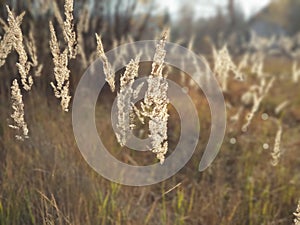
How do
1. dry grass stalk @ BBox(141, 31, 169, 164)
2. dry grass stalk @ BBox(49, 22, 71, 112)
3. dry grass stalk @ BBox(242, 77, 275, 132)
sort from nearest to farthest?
1. dry grass stalk @ BBox(141, 31, 169, 164)
2. dry grass stalk @ BBox(49, 22, 71, 112)
3. dry grass stalk @ BBox(242, 77, 275, 132)

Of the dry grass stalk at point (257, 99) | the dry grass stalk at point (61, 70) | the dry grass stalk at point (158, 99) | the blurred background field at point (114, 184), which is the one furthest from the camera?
the dry grass stalk at point (257, 99)

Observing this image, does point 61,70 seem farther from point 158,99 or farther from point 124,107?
point 158,99

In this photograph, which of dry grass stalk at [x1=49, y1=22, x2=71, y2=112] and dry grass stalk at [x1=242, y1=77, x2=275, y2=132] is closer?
dry grass stalk at [x1=49, y1=22, x2=71, y2=112]

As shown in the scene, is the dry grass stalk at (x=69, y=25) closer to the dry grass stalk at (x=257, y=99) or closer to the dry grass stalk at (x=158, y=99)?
the dry grass stalk at (x=158, y=99)

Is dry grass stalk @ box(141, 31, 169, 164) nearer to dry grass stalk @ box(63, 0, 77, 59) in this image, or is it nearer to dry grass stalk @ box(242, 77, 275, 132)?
dry grass stalk @ box(63, 0, 77, 59)

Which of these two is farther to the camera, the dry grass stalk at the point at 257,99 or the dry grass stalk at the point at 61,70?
the dry grass stalk at the point at 257,99

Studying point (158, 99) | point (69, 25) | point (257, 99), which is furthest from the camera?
point (257, 99)

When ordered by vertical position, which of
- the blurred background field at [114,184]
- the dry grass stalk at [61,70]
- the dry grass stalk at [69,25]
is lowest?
the blurred background field at [114,184]

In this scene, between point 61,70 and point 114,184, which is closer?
point 61,70

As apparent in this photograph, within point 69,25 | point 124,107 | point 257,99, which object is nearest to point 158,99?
point 124,107

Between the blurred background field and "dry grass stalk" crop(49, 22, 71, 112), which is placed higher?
"dry grass stalk" crop(49, 22, 71, 112)

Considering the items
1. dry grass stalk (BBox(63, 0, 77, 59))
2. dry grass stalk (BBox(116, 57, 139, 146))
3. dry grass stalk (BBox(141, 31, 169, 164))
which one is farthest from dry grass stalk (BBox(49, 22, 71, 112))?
dry grass stalk (BBox(141, 31, 169, 164))

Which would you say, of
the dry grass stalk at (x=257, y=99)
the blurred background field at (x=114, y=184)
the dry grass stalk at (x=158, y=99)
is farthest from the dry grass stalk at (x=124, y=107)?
the dry grass stalk at (x=257, y=99)

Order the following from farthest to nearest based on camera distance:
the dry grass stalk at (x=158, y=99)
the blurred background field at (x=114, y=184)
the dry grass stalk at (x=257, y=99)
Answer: the dry grass stalk at (x=257, y=99) < the blurred background field at (x=114, y=184) < the dry grass stalk at (x=158, y=99)
